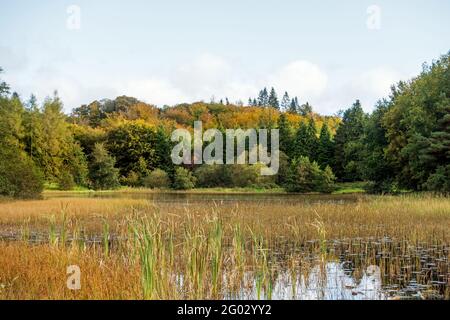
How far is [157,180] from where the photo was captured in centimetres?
4703

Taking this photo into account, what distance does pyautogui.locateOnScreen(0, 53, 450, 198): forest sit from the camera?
1131 inches

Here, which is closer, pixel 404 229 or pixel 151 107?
pixel 404 229

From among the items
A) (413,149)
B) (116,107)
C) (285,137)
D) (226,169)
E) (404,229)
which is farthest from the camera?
(116,107)

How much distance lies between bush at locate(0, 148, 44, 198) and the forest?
0.18 ft

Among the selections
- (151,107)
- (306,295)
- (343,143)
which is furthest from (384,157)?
(151,107)

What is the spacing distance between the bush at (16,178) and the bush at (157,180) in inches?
754

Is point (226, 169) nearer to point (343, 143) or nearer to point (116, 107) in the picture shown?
point (343, 143)

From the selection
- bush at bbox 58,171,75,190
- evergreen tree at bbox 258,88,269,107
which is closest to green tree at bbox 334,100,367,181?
bush at bbox 58,171,75,190

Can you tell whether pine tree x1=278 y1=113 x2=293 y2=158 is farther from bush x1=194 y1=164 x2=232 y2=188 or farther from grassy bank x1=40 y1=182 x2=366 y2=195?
bush x1=194 y1=164 x2=232 y2=188

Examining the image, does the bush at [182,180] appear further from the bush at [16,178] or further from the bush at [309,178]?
the bush at [16,178]

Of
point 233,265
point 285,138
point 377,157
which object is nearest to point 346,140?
point 285,138

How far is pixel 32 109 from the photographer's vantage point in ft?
140

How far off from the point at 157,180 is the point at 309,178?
1287cm
